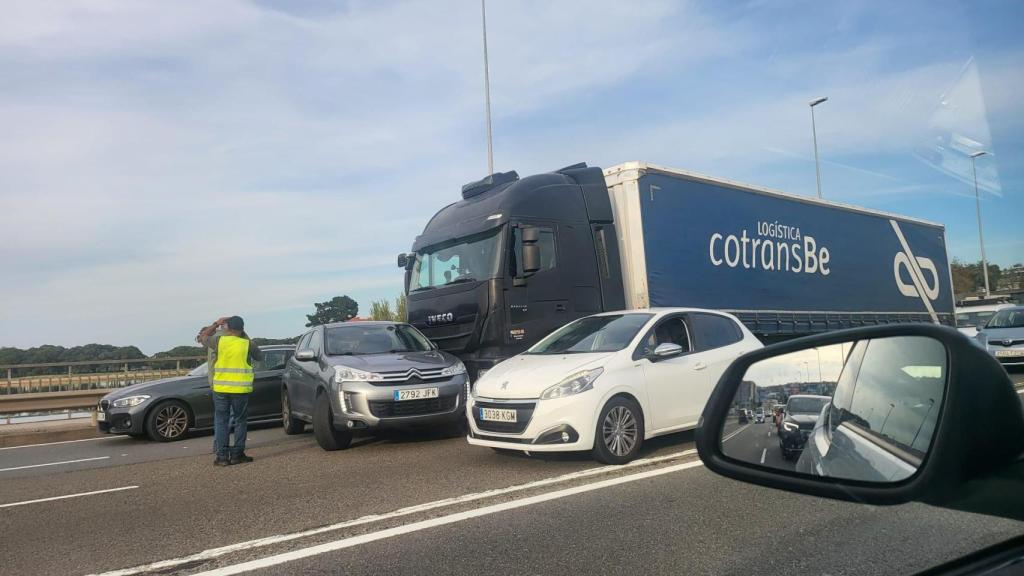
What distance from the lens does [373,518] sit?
17.3 ft

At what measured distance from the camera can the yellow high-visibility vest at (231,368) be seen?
8469 mm

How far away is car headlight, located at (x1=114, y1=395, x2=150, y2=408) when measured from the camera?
11148 mm

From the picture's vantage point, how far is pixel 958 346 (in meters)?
1.35

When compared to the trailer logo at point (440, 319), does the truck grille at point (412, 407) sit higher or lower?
lower

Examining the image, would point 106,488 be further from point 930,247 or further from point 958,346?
point 930,247

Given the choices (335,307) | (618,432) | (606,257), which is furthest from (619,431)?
(335,307)

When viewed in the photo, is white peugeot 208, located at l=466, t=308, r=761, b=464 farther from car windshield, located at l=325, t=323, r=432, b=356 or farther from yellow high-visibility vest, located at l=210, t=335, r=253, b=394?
yellow high-visibility vest, located at l=210, t=335, r=253, b=394


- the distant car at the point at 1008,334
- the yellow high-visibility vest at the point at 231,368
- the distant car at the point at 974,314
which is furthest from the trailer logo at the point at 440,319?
the distant car at the point at 974,314

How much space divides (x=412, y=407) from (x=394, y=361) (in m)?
0.79

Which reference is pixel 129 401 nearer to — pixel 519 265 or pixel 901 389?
pixel 519 265

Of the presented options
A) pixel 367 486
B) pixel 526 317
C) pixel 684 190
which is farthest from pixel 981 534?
pixel 684 190

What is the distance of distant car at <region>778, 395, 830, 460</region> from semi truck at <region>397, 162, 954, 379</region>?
8119 millimetres

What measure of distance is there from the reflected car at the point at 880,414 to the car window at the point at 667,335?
18.8 feet

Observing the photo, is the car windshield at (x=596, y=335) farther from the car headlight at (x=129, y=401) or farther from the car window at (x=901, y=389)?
the car headlight at (x=129, y=401)
